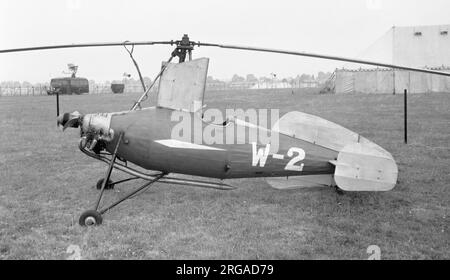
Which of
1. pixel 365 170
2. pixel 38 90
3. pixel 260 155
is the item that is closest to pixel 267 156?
pixel 260 155

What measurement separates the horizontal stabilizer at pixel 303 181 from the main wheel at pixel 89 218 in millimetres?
2850

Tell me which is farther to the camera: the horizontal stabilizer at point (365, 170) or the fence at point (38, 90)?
the fence at point (38, 90)

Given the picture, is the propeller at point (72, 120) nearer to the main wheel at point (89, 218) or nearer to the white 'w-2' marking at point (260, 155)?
the main wheel at point (89, 218)

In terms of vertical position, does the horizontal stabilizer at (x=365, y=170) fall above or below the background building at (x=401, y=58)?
below

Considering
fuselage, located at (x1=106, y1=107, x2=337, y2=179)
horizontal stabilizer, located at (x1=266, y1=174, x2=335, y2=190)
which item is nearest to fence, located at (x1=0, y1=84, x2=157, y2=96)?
fuselage, located at (x1=106, y1=107, x2=337, y2=179)

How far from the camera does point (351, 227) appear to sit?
6.11 m

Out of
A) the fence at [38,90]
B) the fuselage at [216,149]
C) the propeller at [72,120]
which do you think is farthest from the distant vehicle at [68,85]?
the fuselage at [216,149]

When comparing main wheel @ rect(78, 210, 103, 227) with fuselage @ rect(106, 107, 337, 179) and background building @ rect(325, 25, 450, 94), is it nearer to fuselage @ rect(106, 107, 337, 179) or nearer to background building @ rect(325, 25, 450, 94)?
fuselage @ rect(106, 107, 337, 179)

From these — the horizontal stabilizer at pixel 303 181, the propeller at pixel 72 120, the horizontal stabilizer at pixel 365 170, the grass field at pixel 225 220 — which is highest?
the propeller at pixel 72 120

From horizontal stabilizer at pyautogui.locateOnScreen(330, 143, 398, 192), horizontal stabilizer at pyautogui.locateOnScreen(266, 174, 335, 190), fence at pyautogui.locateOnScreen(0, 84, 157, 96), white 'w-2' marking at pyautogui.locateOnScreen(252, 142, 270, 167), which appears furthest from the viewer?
fence at pyautogui.locateOnScreen(0, 84, 157, 96)

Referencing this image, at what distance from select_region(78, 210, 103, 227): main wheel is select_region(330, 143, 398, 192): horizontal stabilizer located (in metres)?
3.70

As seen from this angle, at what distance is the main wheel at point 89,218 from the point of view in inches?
243

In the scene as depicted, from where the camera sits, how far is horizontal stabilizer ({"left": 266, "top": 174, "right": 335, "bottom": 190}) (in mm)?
6625

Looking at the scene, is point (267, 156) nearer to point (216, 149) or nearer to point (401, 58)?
point (216, 149)
